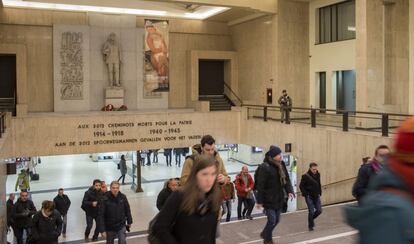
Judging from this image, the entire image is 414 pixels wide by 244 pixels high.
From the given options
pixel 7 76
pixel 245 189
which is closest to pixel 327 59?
pixel 245 189

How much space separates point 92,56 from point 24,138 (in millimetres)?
6626

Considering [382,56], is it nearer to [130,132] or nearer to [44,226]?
[130,132]

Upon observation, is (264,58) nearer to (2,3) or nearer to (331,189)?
(331,189)

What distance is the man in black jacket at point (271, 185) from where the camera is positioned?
657 cm

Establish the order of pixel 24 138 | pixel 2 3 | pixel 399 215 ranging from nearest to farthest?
pixel 399 215, pixel 24 138, pixel 2 3

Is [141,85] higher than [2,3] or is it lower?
lower

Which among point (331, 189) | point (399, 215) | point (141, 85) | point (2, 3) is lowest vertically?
point (331, 189)

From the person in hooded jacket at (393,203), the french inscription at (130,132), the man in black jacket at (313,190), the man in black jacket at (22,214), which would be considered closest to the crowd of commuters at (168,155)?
the french inscription at (130,132)

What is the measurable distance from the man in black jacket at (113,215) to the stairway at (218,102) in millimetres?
16188

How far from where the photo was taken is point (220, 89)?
26.5 m

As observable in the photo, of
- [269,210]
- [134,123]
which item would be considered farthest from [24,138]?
[269,210]

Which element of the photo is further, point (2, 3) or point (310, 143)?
point (2, 3)

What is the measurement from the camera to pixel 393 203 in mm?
1214

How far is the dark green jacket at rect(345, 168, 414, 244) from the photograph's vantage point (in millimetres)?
1185
